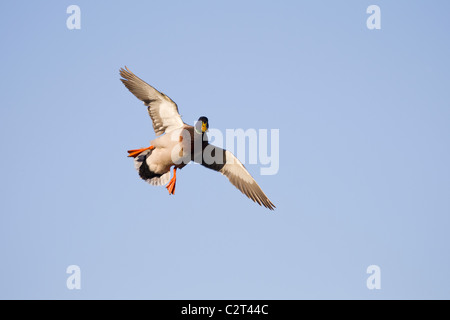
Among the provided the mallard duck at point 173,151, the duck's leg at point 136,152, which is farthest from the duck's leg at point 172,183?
the duck's leg at point 136,152

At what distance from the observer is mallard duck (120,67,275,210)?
35.4 feet

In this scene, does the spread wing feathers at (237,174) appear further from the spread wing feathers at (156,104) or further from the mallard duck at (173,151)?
the spread wing feathers at (156,104)

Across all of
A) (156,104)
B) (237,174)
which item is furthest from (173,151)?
(237,174)

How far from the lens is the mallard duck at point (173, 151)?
10.8 m

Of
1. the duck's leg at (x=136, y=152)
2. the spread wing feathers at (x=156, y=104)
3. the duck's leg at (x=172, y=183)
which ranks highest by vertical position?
the spread wing feathers at (x=156, y=104)

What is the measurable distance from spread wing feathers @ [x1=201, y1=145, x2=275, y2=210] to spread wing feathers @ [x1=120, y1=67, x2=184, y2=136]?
1020 millimetres

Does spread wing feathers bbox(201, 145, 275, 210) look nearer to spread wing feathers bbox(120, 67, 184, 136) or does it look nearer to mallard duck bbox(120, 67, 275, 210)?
mallard duck bbox(120, 67, 275, 210)

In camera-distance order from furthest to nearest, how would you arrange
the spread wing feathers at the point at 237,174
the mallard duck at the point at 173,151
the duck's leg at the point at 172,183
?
the spread wing feathers at the point at 237,174, the duck's leg at the point at 172,183, the mallard duck at the point at 173,151

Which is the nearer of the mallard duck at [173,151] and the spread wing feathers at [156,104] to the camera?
the mallard duck at [173,151]

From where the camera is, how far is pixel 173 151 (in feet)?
35.3

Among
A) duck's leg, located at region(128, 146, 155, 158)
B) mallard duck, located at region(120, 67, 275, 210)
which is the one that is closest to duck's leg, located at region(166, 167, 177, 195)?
mallard duck, located at region(120, 67, 275, 210)
